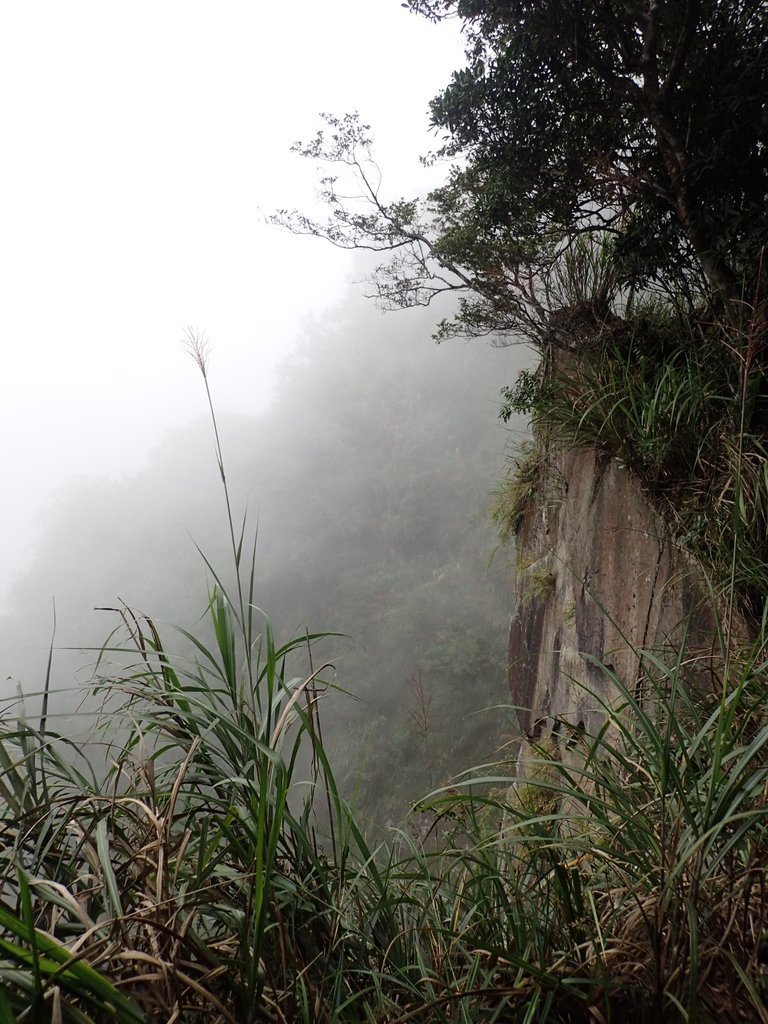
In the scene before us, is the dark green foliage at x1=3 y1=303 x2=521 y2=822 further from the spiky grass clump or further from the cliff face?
the spiky grass clump

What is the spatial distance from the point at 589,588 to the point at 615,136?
73.1 inches

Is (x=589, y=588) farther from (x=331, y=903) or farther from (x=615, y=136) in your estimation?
(x=615, y=136)

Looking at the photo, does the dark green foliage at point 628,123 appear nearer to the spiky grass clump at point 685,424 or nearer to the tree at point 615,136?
the tree at point 615,136

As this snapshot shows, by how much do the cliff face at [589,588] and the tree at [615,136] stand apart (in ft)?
3.02

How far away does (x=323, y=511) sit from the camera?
18891mm

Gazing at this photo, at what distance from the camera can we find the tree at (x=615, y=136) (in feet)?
6.37

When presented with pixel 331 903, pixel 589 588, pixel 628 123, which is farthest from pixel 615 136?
pixel 331 903

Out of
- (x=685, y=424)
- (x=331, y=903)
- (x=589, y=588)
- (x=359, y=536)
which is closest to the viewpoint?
(x=331, y=903)

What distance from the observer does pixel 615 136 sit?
2332 mm

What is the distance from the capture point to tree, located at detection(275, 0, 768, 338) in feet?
6.37

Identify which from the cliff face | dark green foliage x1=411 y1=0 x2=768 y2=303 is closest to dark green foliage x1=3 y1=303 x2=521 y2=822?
the cliff face

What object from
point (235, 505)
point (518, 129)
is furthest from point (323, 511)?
point (518, 129)

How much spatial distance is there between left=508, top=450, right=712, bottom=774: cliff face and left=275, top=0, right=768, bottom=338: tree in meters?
0.92

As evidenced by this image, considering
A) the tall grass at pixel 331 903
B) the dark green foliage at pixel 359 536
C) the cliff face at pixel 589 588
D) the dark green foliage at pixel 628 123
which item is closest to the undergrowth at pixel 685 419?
the cliff face at pixel 589 588
